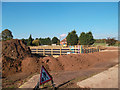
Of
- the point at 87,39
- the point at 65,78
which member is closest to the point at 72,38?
the point at 87,39

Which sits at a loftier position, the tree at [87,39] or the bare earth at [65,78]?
the tree at [87,39]

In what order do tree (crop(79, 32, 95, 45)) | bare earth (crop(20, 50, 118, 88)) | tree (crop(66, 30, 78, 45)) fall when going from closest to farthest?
bare earth (crop(20, 50, 118, 88)) < tree (crop(79, 32, 95, 45)) < tree (crop(66, 30, 78, 45))

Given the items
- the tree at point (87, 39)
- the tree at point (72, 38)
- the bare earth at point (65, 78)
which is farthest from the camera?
the tree at point (72, 38)

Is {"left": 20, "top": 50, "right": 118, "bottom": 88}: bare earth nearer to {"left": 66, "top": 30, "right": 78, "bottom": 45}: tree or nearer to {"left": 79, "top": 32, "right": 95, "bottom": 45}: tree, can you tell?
{"left": 79, "top": 32, "right": 95, "bottom": 45}: tree

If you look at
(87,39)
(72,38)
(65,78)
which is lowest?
(65,78)

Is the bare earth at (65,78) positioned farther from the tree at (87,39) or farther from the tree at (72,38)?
the tree at (72,38)

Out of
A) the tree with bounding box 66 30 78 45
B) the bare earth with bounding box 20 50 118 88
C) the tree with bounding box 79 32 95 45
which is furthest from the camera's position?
the tree with bounding box 66 30 78 45

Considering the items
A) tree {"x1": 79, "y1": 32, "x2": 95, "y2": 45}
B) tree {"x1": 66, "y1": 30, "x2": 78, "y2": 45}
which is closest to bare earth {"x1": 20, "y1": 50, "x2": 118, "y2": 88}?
tree {"x1": 79, "y1": 32, "x2": 95, "y2": 45}

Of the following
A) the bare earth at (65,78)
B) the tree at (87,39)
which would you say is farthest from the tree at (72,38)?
the bare earth at (65,78)

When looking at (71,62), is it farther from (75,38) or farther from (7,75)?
(75,38)

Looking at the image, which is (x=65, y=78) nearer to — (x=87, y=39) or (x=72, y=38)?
(x=87, y=39)

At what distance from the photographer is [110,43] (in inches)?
2274

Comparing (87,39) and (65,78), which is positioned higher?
(87,39)

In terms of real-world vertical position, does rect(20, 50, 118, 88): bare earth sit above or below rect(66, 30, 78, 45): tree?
below
